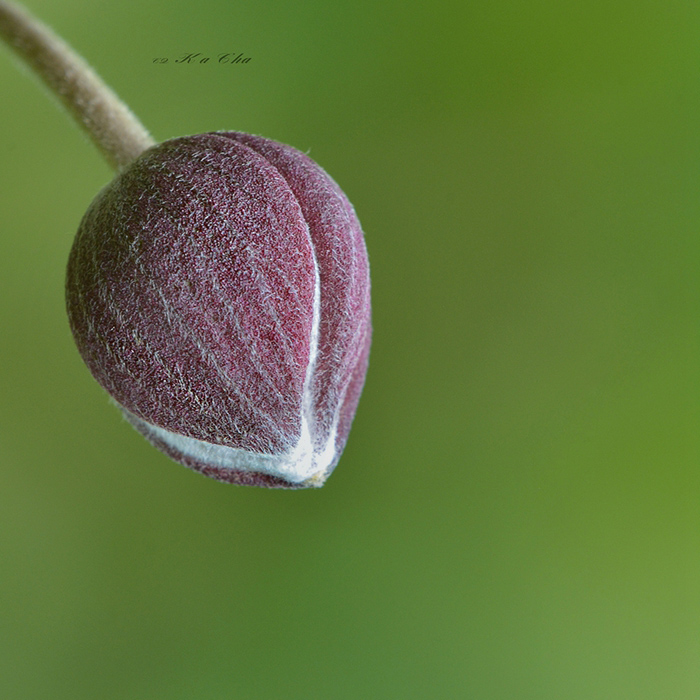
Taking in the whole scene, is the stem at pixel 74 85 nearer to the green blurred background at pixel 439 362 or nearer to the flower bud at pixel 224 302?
the flower bud at pixel 224 302

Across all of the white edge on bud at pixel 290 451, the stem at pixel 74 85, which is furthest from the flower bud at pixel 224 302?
the stem at pixel 74 85

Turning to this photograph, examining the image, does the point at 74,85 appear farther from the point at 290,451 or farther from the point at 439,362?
the point at 439,362

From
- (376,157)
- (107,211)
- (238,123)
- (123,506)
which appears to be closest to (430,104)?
(376,157)

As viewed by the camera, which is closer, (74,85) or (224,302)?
(224,302)

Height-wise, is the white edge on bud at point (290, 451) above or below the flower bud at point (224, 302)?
below

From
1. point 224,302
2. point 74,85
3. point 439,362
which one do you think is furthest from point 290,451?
point 439,362

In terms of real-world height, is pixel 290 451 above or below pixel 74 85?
below

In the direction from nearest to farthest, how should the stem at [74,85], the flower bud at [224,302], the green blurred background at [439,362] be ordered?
the flower bud at [224,302]
the stem at [74,85]
the green blurred background at [439,362]

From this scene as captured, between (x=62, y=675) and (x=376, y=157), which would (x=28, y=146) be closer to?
(x=376, y=157)
